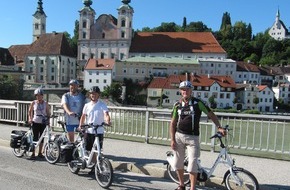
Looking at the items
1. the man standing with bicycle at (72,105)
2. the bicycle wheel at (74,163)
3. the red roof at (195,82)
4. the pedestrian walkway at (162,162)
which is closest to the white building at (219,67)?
the red roof at (195,82)

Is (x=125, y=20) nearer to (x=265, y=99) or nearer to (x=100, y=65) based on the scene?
(x=100, y=65)

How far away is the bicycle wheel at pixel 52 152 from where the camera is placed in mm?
8336

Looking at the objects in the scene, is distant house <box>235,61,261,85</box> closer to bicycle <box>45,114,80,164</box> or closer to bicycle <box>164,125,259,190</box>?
bicycle <box>45,114,80,164</box>

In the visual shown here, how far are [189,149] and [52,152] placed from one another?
4.06m

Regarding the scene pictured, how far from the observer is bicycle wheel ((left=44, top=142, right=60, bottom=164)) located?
8.34 meters

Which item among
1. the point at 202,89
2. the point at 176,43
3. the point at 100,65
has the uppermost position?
the point at 176,43

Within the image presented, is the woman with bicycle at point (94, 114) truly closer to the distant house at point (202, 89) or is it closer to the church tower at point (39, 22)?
the distant house at point (202, 89)

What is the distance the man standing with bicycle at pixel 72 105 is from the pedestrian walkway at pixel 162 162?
4.24ft

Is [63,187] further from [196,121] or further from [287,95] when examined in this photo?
[287,95]

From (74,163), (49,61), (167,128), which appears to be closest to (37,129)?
(74,163)

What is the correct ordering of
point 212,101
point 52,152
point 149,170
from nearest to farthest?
point 149,170 → point 52,152 → point 212,101

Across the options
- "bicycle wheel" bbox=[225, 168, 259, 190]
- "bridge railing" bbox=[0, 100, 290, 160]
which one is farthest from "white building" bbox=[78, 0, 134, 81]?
"bicycle wheel" bbox=[225, 168, 259, 190]

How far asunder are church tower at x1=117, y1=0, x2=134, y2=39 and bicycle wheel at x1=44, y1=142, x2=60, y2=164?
96090mm

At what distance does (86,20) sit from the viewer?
105250mm
